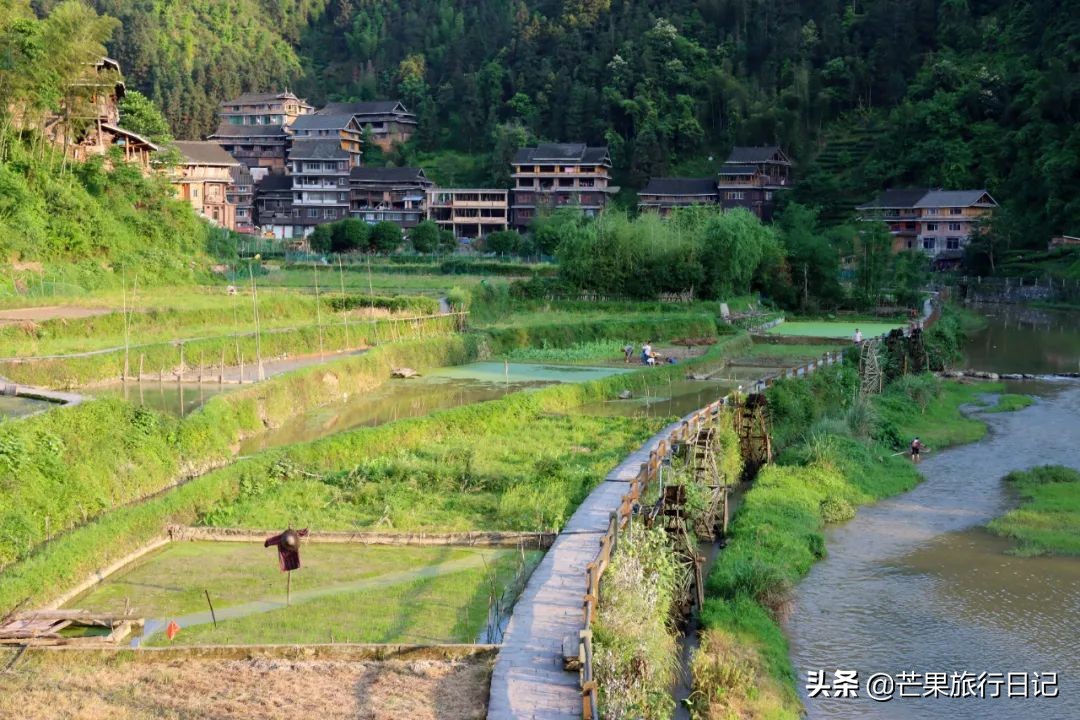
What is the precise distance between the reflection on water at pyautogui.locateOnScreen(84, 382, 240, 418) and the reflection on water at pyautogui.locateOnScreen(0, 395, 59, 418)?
2140 millimetres

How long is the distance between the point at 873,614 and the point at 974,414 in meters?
19.3

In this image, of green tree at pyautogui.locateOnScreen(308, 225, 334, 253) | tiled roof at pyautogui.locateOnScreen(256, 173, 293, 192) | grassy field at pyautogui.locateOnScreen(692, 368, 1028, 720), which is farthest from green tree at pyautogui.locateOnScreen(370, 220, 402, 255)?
grassy field at pyautogui.locateOnScreen(692, 368, 1028, 720)

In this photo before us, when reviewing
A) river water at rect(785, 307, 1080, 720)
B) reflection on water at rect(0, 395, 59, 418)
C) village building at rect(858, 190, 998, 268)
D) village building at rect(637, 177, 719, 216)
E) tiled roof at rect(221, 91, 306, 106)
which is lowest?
river water at rect(785, 307, 1080, 720)

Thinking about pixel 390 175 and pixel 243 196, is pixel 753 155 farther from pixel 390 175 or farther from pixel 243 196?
pixel 243 196

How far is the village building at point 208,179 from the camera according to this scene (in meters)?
73.8

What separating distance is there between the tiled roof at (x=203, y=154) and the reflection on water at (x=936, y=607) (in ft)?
205

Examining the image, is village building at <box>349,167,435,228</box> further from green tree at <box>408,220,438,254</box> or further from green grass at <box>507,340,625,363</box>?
green grass at <box>507,340,625,363</box>

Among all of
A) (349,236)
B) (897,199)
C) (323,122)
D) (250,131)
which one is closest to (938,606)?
(349,236)

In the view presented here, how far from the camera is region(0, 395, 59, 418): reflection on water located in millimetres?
21344

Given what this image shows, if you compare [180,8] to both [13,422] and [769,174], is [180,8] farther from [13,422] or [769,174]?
[13,422]

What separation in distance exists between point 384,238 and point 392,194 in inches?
597

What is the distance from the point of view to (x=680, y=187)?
280ft

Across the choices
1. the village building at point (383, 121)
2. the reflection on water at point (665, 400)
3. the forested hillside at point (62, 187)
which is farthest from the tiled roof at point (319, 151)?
the reflection on water at point (665, 400)

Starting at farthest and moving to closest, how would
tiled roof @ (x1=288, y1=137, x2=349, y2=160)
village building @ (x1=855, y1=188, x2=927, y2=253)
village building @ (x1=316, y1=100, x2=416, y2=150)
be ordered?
village building @ (x1=316, y1=100, x2=416, y2=150)
tiled roof @ (x1=288, y1=137, x2=349, y2=160)
village building @ (x1=855, y1=188, x2=927, y2=253)
